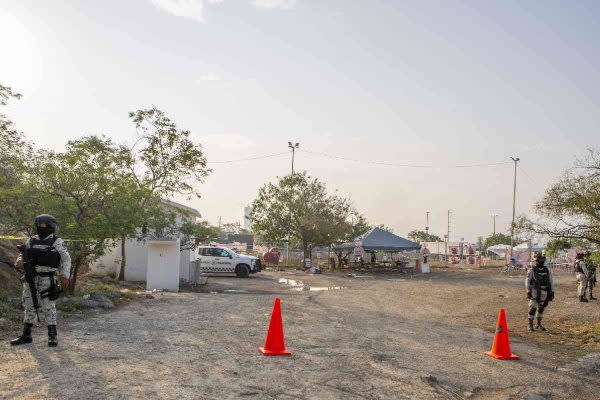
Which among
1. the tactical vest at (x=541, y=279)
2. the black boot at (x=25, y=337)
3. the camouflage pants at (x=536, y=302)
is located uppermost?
the tactical vest at (x=541, y=279)

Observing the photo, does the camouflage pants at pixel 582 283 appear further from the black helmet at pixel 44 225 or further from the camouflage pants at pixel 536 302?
the black helmet at pixel 44 225

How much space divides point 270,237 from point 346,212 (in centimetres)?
662

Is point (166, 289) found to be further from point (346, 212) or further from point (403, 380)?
point (346, 212)

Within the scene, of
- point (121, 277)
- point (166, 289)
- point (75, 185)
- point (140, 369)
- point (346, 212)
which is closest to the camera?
point (140, 369)

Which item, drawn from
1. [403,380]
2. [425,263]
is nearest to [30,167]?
[403,380]

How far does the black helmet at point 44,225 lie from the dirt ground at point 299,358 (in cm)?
160

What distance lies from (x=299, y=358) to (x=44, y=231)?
13.6 ft

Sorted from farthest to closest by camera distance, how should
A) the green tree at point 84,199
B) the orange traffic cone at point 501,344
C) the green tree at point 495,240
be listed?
the green tree at point 495,240
the green tree at point 84,199
the orange traffic cone at point 501,344

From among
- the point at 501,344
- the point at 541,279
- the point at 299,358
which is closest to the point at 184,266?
the point at 541,279

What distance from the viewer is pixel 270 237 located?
44906 millimetres

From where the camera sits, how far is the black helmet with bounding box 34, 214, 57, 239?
7875 mm

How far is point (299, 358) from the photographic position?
7621mm

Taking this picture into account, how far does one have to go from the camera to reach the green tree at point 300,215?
140 feet

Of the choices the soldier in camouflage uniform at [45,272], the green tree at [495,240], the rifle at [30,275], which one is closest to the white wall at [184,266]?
the soldier in camouflage uniform at [45,272]
